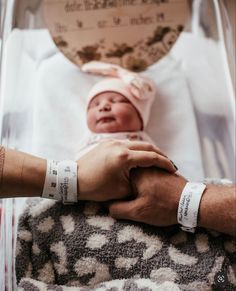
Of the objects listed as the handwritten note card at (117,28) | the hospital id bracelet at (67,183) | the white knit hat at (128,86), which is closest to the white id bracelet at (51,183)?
the hospital id bracelet at (67,183)

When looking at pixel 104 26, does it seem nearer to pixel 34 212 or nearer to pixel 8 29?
pixel 8 29

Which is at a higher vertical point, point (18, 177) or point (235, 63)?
point (235, 63)

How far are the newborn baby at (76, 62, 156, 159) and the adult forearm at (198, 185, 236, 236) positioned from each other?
380mm

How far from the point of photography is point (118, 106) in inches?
55.9

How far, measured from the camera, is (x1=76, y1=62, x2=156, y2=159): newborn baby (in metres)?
1.40

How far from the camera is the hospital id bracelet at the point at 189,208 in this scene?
3.60ft

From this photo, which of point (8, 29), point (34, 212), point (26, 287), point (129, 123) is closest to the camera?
point (26, 287)

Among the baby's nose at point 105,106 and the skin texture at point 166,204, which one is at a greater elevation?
the baby's nose at point 105,106

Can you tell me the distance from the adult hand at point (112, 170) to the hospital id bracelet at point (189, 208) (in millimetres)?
88

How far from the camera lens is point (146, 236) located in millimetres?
1109

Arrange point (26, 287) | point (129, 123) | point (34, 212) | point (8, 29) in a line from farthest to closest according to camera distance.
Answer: point (8, 29) → point (129, 123) → point (34, 212) → point (26, 287)

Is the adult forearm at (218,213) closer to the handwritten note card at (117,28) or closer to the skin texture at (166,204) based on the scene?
the skin texture at (166,204)

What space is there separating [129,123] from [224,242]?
462 mm

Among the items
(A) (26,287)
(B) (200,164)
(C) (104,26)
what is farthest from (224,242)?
(C) (104,26)
